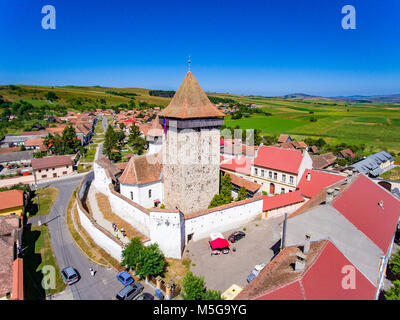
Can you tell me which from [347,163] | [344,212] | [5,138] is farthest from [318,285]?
[5,138]

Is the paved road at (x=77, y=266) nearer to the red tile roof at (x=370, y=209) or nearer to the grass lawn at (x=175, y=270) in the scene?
the grass lawn at (x=175, y=270)

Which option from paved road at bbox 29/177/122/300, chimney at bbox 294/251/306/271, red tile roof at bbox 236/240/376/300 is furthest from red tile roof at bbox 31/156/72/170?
chimney at bbox 294/251/306/271

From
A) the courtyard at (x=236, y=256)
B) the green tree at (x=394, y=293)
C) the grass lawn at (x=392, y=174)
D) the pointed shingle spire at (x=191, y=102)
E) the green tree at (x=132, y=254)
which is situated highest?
the pointed shingle spire at (x=191, y=102)

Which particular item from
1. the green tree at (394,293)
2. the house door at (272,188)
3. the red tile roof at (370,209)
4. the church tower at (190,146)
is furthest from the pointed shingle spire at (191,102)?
the green tree at (394,293)

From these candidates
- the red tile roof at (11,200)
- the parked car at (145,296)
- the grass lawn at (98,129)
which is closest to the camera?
the parked car at (145,296)

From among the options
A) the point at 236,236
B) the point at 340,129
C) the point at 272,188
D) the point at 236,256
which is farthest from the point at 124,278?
the point at 340,129

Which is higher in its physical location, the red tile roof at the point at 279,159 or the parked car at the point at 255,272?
the red tile roof at the point at 279,159
